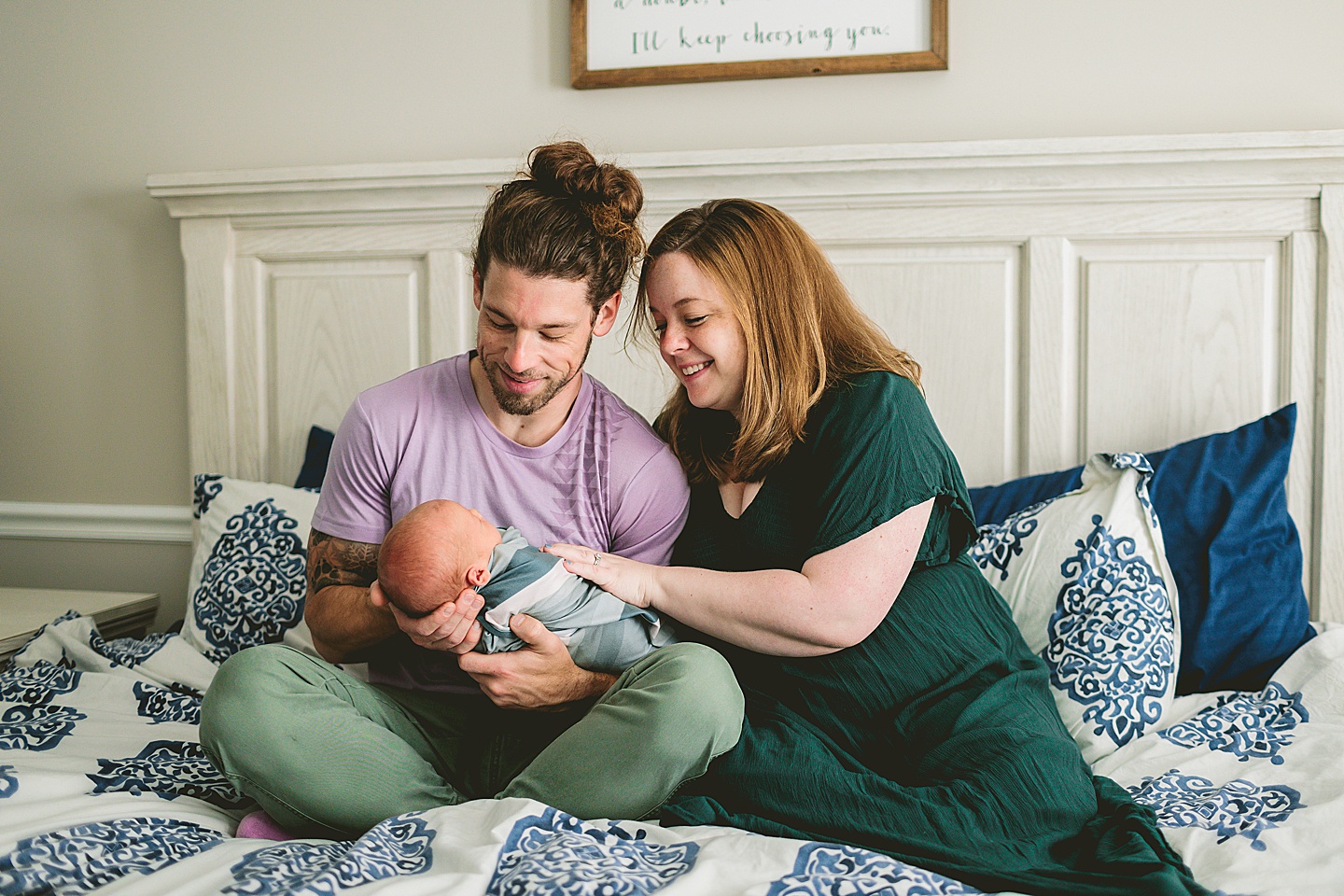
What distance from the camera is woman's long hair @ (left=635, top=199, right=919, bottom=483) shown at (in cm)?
134

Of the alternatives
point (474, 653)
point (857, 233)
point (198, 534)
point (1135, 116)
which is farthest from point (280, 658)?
point (1135, 116)

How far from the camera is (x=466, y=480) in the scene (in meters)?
1.38

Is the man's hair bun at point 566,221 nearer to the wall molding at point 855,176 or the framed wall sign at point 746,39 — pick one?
the wall molding at point 855,176

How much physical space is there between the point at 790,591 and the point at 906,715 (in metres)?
0.21

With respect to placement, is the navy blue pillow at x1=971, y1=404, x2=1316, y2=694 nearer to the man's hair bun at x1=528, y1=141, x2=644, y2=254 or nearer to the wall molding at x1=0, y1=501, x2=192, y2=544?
the man's hair bun at x1=528, y1=141, x2=644, y2=254

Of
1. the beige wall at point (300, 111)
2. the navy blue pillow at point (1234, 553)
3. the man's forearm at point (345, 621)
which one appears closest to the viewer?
the man's forearm at point (345, 621)

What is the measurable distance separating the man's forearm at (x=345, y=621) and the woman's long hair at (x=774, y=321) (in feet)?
1.64

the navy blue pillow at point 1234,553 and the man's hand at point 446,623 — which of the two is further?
the navy blue pillow at point 1234,553

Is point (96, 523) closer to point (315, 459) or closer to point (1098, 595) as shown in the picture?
point (315, 459)

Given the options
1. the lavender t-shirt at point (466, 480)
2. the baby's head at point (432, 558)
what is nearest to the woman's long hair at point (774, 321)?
the lavender t-shirt at point (466, 480)

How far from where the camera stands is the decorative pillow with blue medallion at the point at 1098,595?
4.65ft

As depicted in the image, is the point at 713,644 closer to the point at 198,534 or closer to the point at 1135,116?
the point at 198,534

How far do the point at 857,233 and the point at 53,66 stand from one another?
1847 millimetres

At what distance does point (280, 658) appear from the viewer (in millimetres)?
1180
